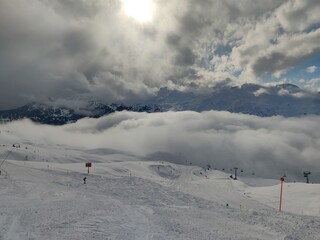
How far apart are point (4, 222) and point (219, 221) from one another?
15.9 metres

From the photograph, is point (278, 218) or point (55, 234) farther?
point (278, 218)

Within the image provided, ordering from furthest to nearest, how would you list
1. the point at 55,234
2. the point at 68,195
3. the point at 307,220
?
the point at 68,195, the point at 307,220, the point at 55,234

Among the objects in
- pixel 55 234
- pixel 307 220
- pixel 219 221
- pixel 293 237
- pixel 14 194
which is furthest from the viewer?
pixel 14 194

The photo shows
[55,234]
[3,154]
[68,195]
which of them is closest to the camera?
[55,234]

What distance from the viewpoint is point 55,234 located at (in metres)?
20.0

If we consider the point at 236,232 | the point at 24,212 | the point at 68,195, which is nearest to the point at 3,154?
the point at 68,195

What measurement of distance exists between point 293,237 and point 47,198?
2095 centimetres

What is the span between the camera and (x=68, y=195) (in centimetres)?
3572

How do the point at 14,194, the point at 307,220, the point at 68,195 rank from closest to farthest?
1. the point at 307,220
2. the point at 14,194
3. the point at 68,195

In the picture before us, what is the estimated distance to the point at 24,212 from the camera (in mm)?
25016

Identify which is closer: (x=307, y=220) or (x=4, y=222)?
(x=4, y=222)

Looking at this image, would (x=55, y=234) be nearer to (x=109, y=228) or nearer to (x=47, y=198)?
(x=109, y=228)

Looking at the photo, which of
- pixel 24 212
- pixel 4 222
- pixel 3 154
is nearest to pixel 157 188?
pixel 24 212

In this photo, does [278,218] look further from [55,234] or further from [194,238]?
[55,234]
